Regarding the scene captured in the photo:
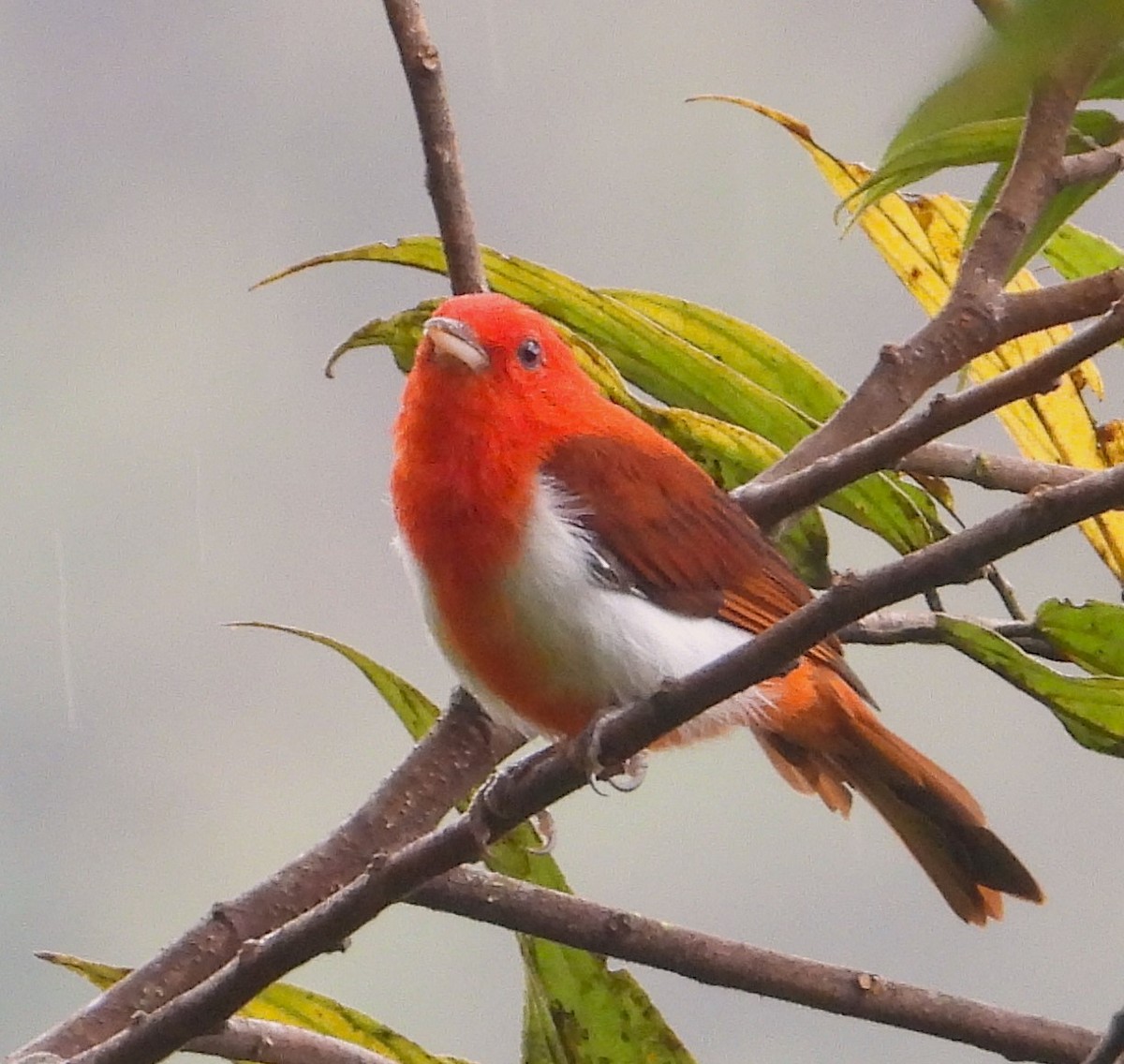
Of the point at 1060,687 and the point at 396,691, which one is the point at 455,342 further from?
the point at 1060,687

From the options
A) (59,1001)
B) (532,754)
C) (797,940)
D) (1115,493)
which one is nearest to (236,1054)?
(532,754)

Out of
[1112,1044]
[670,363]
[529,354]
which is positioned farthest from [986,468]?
[1112,1044]

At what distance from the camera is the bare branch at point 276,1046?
72 centimetres

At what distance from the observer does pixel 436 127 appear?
0.92m

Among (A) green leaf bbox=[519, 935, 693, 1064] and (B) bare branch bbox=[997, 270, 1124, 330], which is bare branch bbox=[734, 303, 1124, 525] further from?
(A) green leaf bbox=[519, 935, 693, 1064]

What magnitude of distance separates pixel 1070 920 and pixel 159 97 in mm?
2837

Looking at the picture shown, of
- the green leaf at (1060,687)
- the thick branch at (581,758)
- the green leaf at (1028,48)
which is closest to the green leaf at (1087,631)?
the green leaf at (1060,687)

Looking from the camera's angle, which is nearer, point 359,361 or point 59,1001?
point 359,361

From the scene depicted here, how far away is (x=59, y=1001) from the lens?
12.8 ft

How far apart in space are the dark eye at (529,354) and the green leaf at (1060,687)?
41cm

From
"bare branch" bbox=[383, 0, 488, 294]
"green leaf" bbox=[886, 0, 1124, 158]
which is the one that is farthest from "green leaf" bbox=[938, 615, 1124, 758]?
"green leaf" bbox=[886, 0, 1124, 158]

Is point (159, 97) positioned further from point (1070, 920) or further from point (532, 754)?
point (532, 754)

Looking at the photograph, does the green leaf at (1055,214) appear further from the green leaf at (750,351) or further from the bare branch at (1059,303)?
the green leaf at (750,351)

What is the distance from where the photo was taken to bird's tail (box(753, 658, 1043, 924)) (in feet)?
3.61
